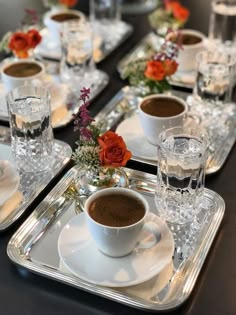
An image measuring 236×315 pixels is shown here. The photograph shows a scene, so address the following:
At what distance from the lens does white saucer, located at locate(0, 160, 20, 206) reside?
0.92m

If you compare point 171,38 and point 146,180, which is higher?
point 171,38

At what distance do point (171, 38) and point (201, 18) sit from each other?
0.42 m

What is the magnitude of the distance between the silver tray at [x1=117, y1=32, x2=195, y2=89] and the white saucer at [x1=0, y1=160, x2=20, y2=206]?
479 millimetres

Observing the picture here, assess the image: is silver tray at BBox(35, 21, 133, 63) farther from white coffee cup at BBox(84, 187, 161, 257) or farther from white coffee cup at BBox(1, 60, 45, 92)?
white coffee cup at BBox(84, 187, 161, 257)

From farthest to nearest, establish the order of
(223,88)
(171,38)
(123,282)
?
(171,38) < (223,88) < (123,282)

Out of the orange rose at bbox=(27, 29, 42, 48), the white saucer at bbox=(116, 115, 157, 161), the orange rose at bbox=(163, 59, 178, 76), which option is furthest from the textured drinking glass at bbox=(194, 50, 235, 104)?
the orange rose at bbox=(27, 29, 42, 48)

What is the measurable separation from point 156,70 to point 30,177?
35 centimetres

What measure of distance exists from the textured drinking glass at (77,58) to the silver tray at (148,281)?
1.23 ft

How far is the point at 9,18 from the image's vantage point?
164 centimetres

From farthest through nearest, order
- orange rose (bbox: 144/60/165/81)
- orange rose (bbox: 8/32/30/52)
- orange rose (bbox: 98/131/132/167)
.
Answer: orange rose (bbox: 8/32/30/52) < orange rose (bbox: 144/60/165/81) < orange rose (bbox: 98/131/132/167)

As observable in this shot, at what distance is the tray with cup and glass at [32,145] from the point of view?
1.02 meters

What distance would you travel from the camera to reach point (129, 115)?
1213 mm

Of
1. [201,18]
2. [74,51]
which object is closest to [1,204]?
[74,51]

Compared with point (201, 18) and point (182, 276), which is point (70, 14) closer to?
point (201, 18)
